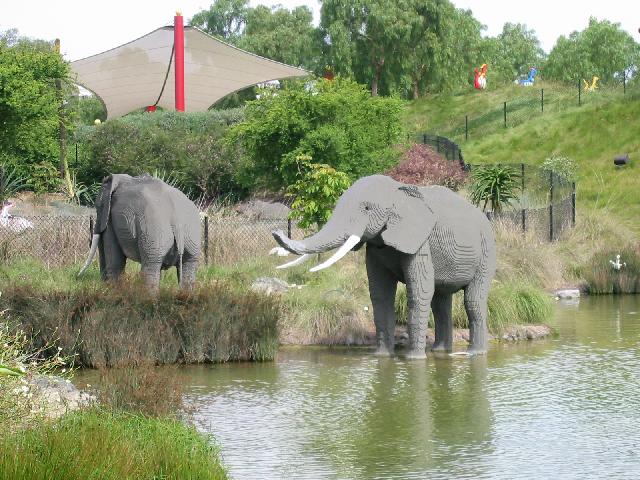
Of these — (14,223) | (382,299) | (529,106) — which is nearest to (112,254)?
(382,299)

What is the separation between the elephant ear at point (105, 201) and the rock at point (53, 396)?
548 cm

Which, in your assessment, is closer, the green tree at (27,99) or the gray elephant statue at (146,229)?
the gray elephant statue at (146,229)

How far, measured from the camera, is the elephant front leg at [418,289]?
48.9 ft

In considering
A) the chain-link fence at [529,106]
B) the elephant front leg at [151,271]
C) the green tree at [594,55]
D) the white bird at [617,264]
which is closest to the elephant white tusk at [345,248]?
the elephant front leg at [151,271]

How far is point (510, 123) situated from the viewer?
5441cm

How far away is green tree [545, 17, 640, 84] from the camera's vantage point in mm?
87438

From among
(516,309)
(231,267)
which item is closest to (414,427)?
(516,309)

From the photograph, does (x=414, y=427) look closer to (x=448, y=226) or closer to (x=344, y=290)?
(x=448, y=226)

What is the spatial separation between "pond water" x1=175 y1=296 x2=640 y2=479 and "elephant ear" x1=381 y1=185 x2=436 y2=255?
139cm

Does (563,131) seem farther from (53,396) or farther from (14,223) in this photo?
(53,396)

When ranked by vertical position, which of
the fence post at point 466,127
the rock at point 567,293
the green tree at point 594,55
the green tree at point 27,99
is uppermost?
the green tree at point 594,55

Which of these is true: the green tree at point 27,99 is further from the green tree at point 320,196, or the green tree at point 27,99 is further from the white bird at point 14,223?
the green tree at point 320,196

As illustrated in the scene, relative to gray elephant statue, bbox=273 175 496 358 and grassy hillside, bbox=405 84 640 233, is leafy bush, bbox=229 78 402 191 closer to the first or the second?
grassy hillside, bbox=405 84 640 233

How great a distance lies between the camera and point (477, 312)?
15781 mm
